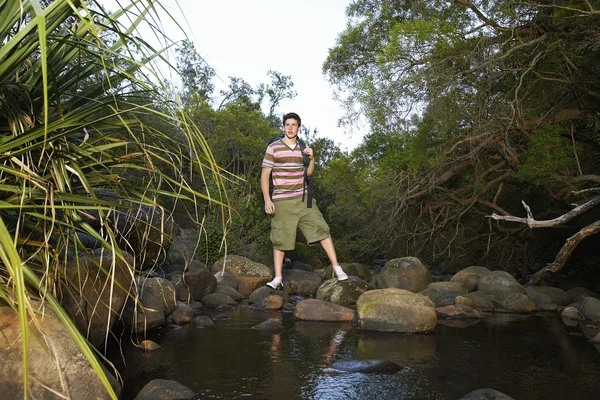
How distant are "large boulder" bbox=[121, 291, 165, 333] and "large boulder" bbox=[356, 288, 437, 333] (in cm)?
214

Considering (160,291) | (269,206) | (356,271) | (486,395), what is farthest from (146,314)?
(356,271)

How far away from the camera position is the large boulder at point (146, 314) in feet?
19.9

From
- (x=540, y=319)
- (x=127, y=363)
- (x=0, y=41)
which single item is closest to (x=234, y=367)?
(x=127, y=363)

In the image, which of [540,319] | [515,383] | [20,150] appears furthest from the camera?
[540,319]

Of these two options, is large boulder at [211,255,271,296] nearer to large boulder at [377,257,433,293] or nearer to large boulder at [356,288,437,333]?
large boulder at [377,257,433,293]

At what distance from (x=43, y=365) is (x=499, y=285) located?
7876 mm

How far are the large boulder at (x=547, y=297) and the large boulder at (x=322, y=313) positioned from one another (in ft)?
12.2

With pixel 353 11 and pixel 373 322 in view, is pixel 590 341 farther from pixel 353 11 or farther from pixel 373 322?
pixel 353 11

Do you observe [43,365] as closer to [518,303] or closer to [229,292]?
[229,292]

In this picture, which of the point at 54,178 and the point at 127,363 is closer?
the point at 54,178

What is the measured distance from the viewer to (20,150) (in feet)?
9.30

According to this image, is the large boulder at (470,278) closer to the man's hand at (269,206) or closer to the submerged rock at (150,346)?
the man's hand at (269,206)

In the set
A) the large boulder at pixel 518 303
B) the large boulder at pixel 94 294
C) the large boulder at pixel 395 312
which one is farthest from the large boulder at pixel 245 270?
the large boulder at pixel 94 294

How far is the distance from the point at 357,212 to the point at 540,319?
21.1 ft
